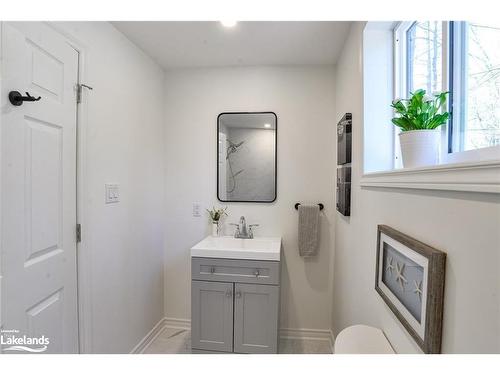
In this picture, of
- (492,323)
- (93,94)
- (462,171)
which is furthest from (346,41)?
(492,323)

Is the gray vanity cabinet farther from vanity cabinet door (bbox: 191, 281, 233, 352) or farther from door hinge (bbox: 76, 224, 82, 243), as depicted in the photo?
door hinge (bbox: 76, 224, 82, 243)

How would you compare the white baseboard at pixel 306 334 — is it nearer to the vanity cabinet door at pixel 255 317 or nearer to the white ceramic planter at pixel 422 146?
the vanity cabinet door at pixel 255 317

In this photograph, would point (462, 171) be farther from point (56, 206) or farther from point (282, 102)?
point (282, 102)

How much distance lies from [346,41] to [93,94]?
5.38ft

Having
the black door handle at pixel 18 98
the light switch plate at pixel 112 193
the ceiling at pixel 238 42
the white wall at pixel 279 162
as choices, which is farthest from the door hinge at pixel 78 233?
the ceiling at pixel 238 42

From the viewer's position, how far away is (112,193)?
1527 mm

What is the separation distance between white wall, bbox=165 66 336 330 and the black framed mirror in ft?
0.19

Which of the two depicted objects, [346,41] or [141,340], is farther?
[141,340]

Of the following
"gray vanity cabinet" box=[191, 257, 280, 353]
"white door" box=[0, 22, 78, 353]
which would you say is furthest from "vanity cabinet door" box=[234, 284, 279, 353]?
"white door" box=[0, 22, 78, 353]

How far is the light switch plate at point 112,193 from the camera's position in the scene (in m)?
1.49

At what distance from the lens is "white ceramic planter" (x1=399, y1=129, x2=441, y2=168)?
2.79ft

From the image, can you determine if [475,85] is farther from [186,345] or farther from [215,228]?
[186,345]

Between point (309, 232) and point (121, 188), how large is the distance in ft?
4.69

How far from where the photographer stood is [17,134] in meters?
0.96
